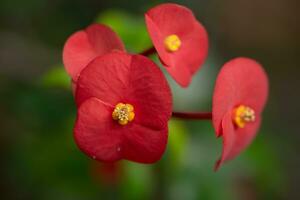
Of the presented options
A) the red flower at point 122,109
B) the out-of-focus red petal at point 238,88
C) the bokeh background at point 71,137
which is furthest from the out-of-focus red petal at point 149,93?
the bokeh background at point 71,137

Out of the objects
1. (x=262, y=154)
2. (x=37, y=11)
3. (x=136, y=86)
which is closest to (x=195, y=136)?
(x=262, y=154)

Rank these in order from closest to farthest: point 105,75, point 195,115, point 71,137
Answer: point 105,75 → point 195,115 → point 71,137

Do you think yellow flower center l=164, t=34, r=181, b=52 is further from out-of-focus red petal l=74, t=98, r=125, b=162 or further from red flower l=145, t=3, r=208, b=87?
out-of-focus red petal l=74, t=98, r=125, b=162

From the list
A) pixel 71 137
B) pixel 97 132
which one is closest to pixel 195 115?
pixel 97 132

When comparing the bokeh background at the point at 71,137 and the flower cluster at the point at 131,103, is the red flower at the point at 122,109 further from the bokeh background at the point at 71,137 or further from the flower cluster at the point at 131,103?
the bokeh background at the point at 71,137

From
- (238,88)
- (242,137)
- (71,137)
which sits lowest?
(71,137)

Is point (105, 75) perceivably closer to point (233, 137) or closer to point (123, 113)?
point (123, 113)
